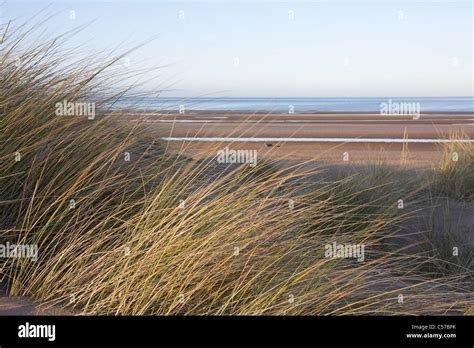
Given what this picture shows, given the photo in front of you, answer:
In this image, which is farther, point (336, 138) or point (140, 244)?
point (336, 138)

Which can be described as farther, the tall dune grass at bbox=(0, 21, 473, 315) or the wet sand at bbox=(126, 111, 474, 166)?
the wet sand at bbox=(126, 111, 474, 166)

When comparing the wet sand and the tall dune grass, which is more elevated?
the tall dune grass

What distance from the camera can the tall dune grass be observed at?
351 centimetres

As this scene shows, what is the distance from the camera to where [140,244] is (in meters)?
3.61

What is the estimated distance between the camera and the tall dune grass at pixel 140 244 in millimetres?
3514
